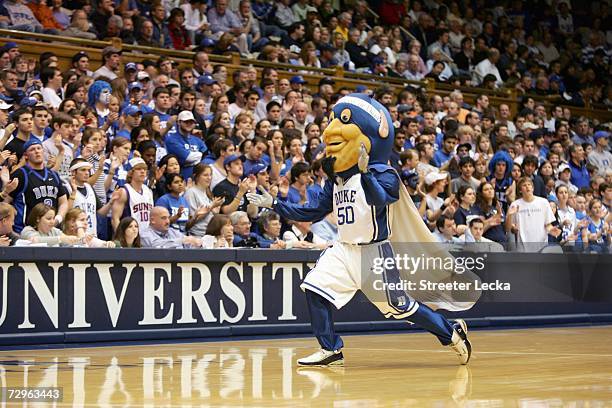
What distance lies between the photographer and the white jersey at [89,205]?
39.7 ft

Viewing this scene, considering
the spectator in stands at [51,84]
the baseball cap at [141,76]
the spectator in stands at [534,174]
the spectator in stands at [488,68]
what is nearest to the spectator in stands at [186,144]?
the baseball cap at [141,76]

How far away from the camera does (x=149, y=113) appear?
47.1 feet

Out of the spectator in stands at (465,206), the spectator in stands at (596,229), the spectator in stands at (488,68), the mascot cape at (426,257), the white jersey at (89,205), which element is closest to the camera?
the mascot cape at (426,257)

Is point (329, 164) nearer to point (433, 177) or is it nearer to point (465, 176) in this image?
point (433, 177)

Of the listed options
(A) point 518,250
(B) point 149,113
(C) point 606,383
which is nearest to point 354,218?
(C) point 606,383

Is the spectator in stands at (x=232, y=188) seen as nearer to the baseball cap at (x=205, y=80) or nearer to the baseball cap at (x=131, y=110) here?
the baseball cap at (x=131, y=110)

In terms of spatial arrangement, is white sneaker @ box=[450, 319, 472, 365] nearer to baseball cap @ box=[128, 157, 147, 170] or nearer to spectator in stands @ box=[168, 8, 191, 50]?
baseball cap @ box=[128, 157, 147, 170]

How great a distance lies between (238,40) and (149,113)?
5351 mm

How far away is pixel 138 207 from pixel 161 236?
1.49ft

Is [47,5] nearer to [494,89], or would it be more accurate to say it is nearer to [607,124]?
[494,89]

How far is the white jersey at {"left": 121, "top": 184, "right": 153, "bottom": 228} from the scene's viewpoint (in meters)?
12.7

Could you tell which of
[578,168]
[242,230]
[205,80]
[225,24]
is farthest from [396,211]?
[578,168]

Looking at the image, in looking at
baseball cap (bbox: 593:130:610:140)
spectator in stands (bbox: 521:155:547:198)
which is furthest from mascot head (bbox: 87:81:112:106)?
A: baseball cap (bbox: 593:130:610:140)

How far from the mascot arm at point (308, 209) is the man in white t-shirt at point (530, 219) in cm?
674
